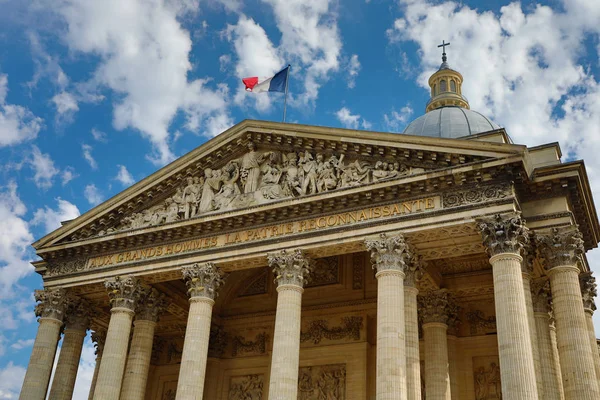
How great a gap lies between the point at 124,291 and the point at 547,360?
51.2 feet

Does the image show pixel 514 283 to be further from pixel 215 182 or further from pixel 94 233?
pixel 94 233

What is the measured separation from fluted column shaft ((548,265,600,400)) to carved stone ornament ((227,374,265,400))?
14078 millimetres

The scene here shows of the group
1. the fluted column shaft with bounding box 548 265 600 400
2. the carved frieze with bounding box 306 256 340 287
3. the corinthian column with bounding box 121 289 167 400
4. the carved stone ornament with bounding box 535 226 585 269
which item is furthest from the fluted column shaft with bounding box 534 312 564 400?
the corinthian column with bounding box 121 289 167 400

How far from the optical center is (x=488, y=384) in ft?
84.2

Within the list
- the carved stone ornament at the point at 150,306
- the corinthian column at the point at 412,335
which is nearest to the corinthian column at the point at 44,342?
the carved stone ornament at the point at 150,306

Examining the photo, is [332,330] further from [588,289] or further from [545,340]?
[588,289]

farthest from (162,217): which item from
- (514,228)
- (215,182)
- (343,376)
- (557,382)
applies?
(557,382)

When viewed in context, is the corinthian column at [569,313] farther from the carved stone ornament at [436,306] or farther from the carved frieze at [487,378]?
the carved frieze at [487,378]

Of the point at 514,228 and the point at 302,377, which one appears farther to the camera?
the point at 302,377

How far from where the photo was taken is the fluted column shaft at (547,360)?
20516 millimetres

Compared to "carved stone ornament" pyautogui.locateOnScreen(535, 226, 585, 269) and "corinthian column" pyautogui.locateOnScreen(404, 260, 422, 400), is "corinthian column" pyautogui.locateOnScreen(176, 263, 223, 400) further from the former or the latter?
"carved stone ornament" pyautogui.locateOnScreen(535, 226, 585, 269)

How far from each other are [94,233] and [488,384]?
56.4ft

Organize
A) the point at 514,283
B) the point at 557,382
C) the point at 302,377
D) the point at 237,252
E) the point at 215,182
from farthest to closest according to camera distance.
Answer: the point at 302,377 → the point at 215,182 → the point at 237,252 → the point at 557,382 → the point at 514,283

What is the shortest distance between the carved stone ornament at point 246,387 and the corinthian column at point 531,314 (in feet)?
43.2
